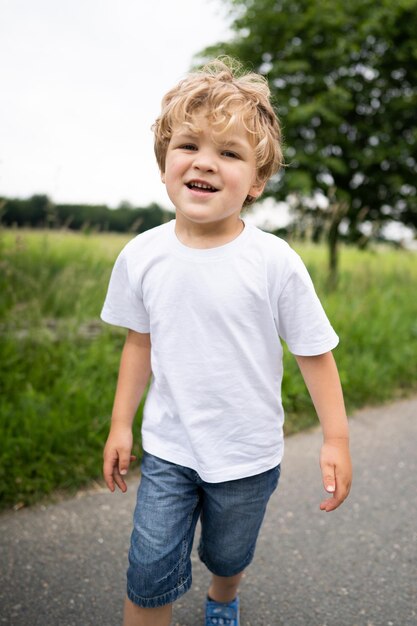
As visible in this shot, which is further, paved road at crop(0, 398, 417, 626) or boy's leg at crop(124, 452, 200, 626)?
paved road at crop(0, 398, 417, 626)

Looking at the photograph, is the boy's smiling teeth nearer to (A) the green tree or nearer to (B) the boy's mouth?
(B) the boy's mouth

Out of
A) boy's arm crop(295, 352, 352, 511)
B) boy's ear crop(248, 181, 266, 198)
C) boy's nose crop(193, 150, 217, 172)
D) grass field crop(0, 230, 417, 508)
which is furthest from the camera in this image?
grass field crop(0, 230, 417, 508)

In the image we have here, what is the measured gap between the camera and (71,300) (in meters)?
4.77

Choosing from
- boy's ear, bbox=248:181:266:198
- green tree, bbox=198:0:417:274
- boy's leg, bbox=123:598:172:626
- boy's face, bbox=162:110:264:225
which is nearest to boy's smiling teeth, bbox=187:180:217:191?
boy's face, bbox=162:110:264:225

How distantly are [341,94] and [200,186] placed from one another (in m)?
5.68

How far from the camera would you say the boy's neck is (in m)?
1.68

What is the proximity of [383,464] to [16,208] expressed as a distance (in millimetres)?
3855

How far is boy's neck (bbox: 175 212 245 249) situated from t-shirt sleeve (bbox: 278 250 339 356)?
18 centimetres

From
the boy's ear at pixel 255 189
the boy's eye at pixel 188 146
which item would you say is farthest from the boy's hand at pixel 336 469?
the boy's eye at pixel 188 146

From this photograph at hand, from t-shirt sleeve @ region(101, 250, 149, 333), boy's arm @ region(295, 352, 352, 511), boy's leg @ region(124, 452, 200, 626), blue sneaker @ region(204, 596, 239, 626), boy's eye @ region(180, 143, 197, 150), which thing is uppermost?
boy's eye @ region(180, 143, 197, 150)

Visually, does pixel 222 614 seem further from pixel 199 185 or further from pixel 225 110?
pixel 225 110

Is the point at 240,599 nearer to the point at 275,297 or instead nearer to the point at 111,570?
the point at 111,570

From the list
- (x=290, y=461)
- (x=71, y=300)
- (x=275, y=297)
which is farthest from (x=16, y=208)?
(x=275, y=297)

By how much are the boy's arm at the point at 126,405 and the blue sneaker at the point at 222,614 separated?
54 centimetres
